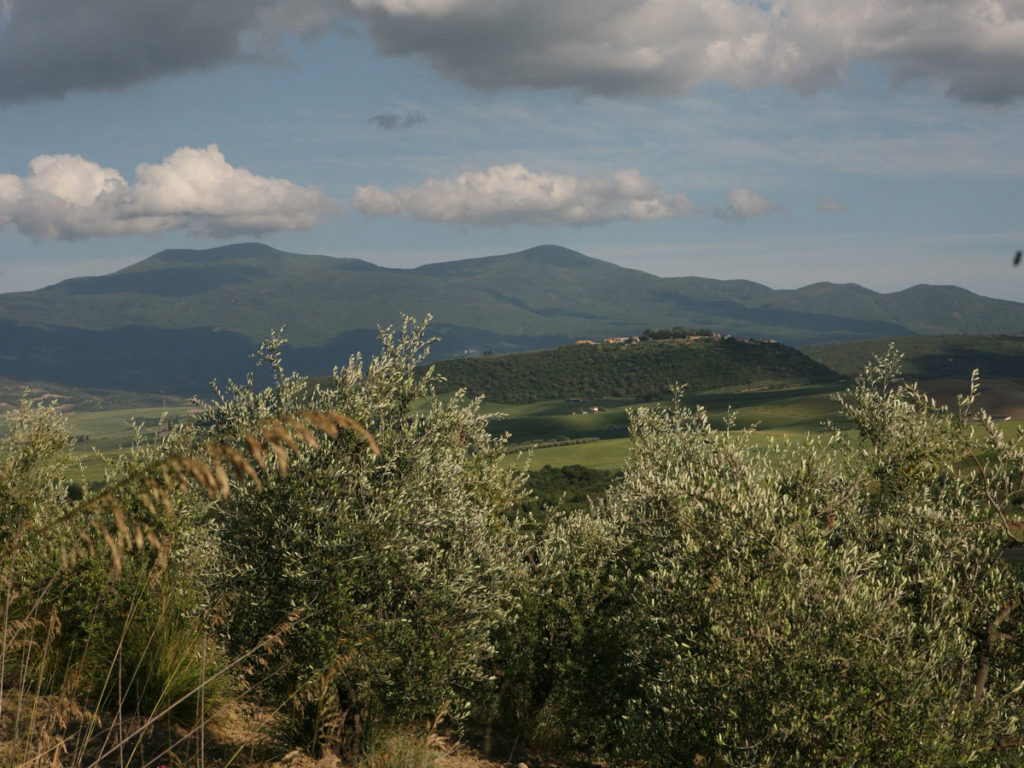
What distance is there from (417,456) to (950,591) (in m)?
8.82

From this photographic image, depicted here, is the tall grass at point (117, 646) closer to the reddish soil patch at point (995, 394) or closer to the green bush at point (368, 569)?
the green bush at point (368, 569)

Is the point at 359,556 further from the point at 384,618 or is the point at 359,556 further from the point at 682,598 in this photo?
the point at 682,598

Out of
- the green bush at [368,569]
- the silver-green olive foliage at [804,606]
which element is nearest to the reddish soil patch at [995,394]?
the silver-green olive foliage at [804,606]

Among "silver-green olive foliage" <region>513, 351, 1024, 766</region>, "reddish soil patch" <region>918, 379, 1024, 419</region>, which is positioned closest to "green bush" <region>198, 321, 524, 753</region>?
"silver-green olive foliage" <region>513, 351, 1024, 766</region>

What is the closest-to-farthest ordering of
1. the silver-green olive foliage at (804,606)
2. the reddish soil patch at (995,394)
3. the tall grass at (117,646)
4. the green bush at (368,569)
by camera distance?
the silver-green olive foliage at (804,606) → the tall grass at (117,646) → the green bush at (368,569) → the reddish soil patch at (995,394)

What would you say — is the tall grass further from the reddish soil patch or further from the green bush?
the reddish soil patch

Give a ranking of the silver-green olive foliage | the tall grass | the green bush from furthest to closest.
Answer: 1. the green bush
2. the tall grass
3. the silver-green olive foliage

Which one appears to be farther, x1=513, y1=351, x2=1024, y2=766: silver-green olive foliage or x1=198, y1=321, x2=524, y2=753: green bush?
x1=198, y1=321, x2=524, y2=753: green bush

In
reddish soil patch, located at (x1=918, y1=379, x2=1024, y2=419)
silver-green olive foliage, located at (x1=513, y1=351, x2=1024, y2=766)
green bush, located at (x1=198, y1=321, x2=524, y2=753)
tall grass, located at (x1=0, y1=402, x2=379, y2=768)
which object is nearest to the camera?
silver-green olive foliage, located at (x1=513, y1=351, x2=1024, y2=766)

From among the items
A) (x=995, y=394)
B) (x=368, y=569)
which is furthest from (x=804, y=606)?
(x=995, y=394)

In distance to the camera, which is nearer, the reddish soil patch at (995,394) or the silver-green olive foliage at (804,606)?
the silver-green olive foliage at (804,606)

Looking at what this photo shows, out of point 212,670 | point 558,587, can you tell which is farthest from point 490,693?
point 212,670

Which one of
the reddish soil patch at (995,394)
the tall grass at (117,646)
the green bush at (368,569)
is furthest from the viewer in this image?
the reddish soil patch at (995,394)

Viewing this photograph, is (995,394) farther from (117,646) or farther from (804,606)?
(117,646)
